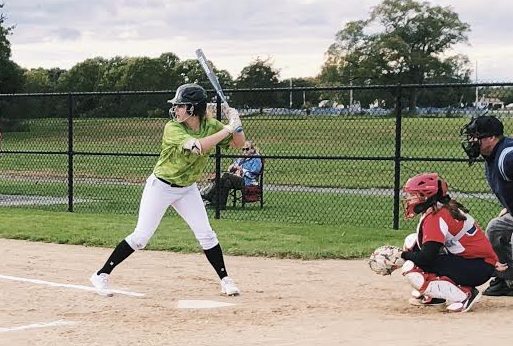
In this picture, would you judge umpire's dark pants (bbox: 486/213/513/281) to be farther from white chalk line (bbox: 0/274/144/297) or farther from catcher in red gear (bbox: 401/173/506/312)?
white chalk line (bbox: 0/274/144/297)

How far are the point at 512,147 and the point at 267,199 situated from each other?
10667mm

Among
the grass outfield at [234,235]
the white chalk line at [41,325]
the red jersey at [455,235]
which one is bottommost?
the grass outfield at [234,235]

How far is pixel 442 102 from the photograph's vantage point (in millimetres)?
13289

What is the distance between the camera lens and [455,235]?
6770mm

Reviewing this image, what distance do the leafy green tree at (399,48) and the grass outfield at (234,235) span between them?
62873 mm

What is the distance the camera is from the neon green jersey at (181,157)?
713 centimetres

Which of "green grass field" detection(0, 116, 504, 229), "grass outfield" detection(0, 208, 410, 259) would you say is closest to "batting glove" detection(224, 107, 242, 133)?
"grass outfield" detection(0, 208, 410, 259)

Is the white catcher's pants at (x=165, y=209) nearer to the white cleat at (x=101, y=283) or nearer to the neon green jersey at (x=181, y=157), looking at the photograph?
the neon green jersey at (x=181, y=157)

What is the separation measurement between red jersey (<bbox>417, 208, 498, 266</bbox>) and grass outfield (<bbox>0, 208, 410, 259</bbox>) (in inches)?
126

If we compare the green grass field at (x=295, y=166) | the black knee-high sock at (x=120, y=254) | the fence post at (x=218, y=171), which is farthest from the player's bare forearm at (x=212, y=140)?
the fence post at (x=218, y=171)

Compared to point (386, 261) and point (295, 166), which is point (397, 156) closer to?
point (386, 261)

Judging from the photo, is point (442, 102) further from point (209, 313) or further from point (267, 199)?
point (209, 313)

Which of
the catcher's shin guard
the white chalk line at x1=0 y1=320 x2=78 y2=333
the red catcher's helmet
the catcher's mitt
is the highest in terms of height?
the red catcher's helmet

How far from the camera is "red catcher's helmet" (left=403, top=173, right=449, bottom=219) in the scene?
261 inches
